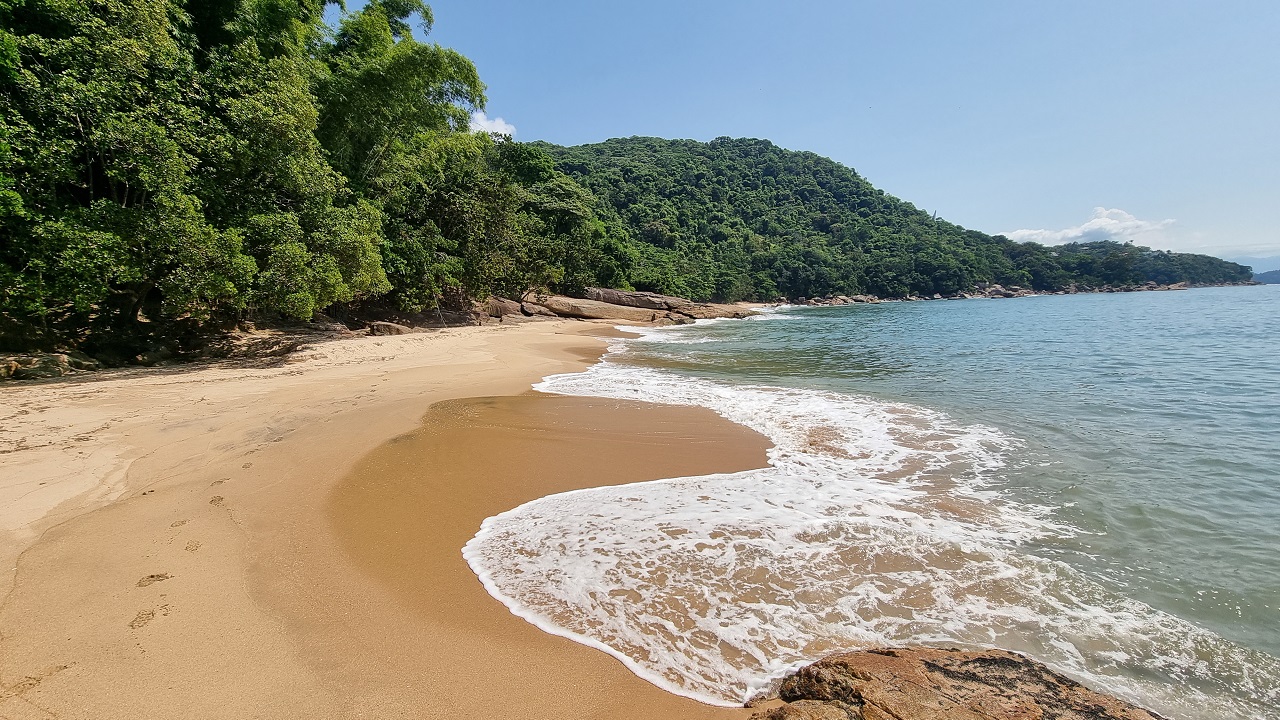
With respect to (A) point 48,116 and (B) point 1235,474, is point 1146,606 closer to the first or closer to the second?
(B) point 1235,474

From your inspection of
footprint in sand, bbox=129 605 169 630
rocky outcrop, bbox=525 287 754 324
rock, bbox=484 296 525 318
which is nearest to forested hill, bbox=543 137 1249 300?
rocky outcrop, bbox=525 287 754 324

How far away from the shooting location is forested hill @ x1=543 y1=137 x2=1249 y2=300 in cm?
8869

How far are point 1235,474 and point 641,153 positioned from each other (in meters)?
136

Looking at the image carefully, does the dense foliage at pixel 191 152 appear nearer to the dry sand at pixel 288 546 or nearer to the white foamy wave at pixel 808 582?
the dry sand at pixel 288 546

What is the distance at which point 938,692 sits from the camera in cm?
236

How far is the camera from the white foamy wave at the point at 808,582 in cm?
302

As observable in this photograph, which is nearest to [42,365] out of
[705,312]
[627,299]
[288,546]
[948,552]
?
[288,546]

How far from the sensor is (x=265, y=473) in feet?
18.2

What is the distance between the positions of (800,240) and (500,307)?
295ft

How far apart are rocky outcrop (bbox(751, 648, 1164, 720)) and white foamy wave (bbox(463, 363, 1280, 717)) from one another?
0.39m

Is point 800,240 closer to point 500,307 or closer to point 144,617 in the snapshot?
point 500,307

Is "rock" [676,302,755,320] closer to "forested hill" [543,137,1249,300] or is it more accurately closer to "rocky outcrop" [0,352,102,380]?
"forested hill" [543,137,1249,300]

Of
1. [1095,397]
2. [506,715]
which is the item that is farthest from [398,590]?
[1095,397]

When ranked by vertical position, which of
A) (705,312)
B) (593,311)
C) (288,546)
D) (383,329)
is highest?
(593,311)
